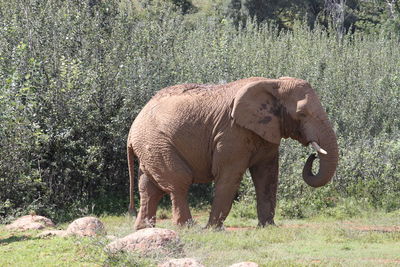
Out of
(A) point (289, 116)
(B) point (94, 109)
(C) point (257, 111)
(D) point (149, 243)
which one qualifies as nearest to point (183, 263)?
(D) point (149, 243)

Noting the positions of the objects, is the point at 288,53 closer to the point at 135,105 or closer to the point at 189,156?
the point at 135,105

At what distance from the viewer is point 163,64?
18.4 metres

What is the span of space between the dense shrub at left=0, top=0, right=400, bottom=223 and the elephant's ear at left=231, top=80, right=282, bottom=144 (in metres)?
4.01

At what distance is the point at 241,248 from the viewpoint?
10141 millimetres

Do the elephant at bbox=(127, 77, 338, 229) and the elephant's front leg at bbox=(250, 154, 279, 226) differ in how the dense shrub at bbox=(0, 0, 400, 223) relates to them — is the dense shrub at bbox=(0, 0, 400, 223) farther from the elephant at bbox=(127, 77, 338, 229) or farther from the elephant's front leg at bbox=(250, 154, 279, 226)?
the elephant's front leg at bbox=(250, 154, 279, 226)

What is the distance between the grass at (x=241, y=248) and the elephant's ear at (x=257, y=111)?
1602 millimetres

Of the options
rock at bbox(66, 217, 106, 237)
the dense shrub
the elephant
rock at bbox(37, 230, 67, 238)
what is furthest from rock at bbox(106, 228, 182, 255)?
the dense shrub

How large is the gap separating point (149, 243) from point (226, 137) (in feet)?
11.3

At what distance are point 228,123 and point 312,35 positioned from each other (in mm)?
15731

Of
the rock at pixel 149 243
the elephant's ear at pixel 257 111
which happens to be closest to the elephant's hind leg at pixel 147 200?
the elephant's ear at pixel 257 111

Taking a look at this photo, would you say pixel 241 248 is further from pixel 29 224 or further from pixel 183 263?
pixel 29 224

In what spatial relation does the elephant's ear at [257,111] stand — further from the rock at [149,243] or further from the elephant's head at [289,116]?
the rock at [149,243]

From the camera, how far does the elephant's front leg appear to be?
1245 centimetres

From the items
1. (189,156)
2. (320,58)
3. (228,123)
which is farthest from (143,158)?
(320,58)
